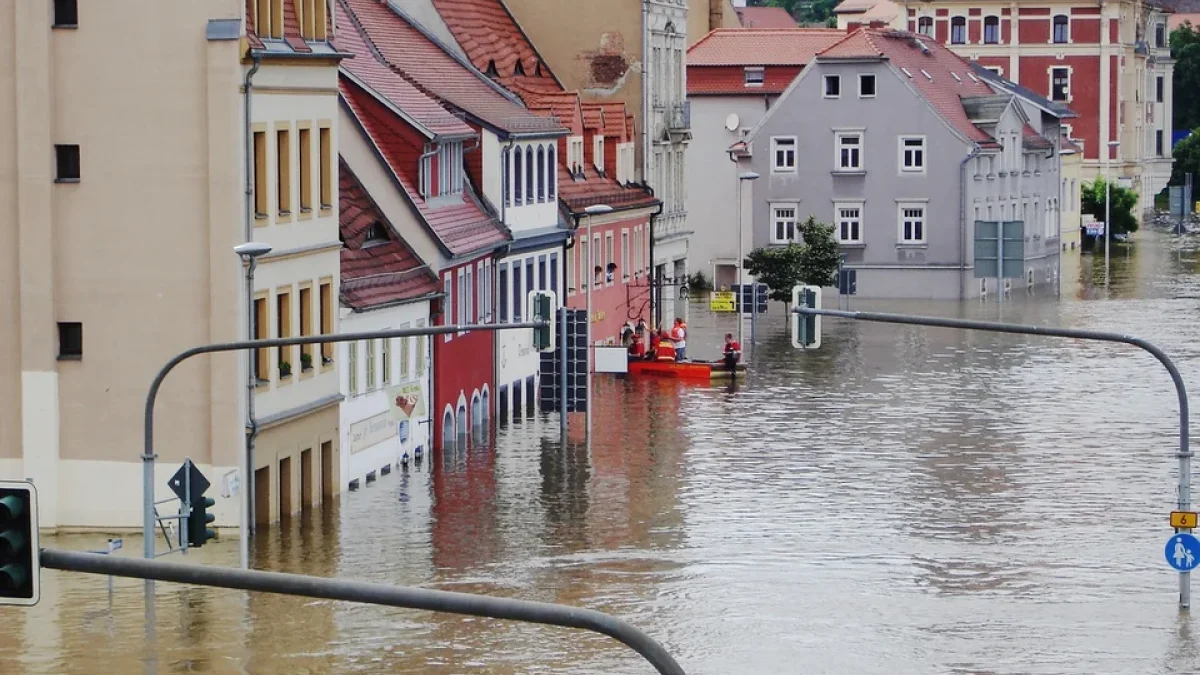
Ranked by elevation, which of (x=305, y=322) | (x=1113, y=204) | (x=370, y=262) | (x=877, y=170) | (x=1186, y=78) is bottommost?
(x=305, y=322)

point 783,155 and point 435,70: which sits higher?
point 435,70

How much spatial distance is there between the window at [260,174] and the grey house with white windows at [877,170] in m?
54.0

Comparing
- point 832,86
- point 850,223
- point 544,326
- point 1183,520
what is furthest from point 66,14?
point 850,223

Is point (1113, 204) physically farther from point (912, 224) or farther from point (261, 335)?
point (261, 335)

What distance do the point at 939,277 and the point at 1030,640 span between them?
62688mm

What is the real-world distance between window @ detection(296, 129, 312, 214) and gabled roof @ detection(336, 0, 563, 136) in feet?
43.4

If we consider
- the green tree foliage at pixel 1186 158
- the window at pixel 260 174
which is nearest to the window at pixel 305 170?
the window at pixel 260 174

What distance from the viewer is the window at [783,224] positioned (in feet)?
311

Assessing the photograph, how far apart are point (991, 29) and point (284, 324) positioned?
104 m

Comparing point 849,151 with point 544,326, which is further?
point 849,151

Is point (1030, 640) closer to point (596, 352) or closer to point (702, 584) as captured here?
point (702, 584)

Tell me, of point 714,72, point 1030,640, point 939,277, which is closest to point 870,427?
point 1030,640

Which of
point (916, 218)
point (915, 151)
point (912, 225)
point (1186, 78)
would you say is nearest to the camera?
point (915, 151)

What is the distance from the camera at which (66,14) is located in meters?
39.0
